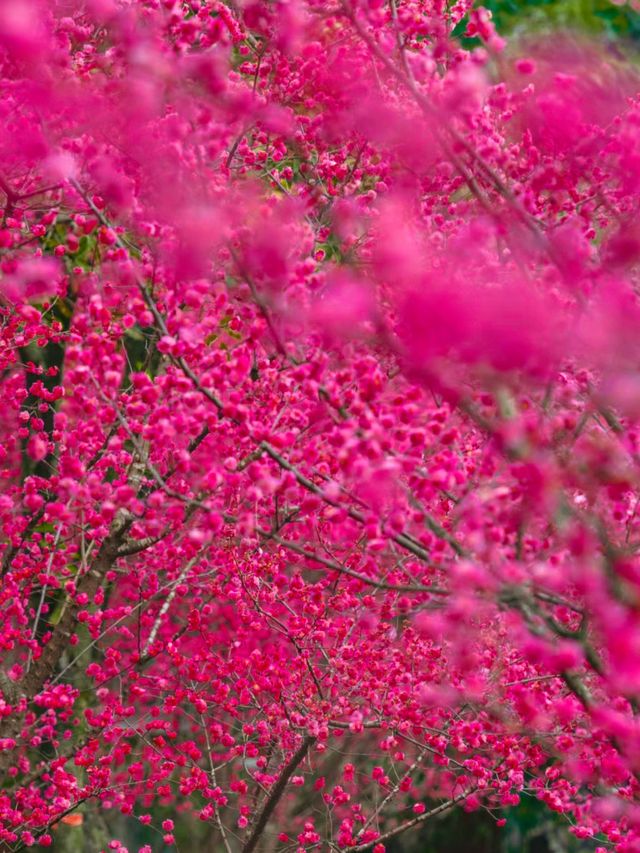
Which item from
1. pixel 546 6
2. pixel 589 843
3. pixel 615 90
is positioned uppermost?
pixel 546 6

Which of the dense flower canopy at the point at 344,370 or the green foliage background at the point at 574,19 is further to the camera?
the green foliage background at the point at 574,19

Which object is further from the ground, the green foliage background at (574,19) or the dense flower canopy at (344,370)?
the green foliage background at (574,19)

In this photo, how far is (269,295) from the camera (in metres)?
4.93

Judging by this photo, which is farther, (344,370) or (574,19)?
(574,19)

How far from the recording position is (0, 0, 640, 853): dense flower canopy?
14.0ft

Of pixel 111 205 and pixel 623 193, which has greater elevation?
pixel 623 193

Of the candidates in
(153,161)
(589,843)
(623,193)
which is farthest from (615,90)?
(589,843)

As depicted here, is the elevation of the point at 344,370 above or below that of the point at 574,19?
below

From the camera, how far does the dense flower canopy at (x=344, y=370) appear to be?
4254mm

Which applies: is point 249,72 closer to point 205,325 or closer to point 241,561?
point 205,325

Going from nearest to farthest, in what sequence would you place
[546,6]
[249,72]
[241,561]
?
[241,561] → [249,72] → [546,6]

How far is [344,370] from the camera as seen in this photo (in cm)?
480

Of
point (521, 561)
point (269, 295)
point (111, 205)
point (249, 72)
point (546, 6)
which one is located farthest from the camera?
point (546, 6)

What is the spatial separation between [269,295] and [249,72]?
419 cm
